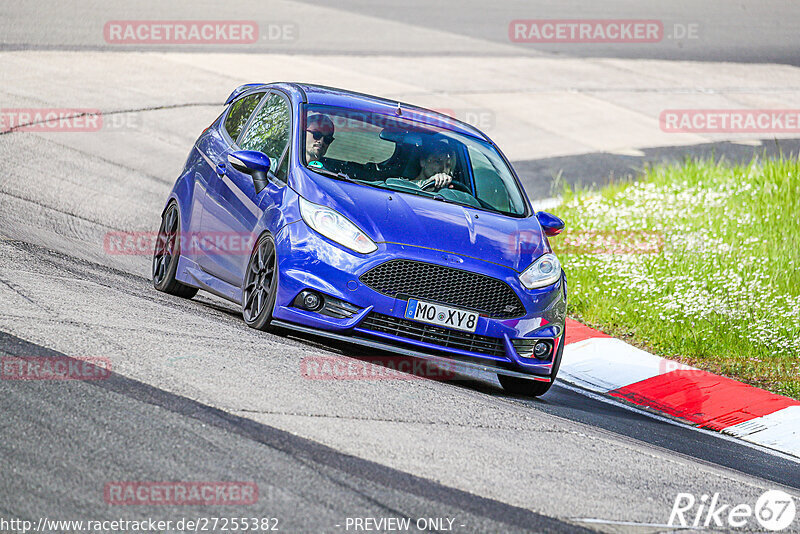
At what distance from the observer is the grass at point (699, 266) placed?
31.7 ft

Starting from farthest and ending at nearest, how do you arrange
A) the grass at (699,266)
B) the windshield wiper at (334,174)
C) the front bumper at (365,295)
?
the grass at (699,266) < the windshield wiper at (334,174) < the front bumper at (365,295)

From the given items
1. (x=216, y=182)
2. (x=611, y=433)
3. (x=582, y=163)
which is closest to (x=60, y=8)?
(x=582, y=163)

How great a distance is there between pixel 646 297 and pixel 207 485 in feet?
22.7

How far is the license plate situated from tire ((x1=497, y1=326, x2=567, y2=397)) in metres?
0.81

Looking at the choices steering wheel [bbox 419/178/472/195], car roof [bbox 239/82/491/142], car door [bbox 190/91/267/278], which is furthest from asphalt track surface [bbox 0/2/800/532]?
car roof [bbox 239/82/491/142]

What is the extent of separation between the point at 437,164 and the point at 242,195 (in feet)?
4.78

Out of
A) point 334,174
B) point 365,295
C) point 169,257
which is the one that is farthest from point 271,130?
point 365,295

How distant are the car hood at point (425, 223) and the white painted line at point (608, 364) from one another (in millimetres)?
1732

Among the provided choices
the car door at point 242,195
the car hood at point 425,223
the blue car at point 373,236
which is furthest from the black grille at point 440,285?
the car door at point 242,195

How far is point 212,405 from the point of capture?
17.6 ft

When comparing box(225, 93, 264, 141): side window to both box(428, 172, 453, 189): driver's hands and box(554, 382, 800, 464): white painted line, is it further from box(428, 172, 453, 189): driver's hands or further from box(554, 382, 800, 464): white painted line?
box(554, 382, 800, 464): white painted line

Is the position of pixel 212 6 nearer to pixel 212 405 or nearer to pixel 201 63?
pixel 201 63

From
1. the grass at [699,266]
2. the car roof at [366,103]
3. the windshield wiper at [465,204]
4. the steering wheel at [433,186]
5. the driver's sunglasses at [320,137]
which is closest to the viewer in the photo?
the windshield wiper at [465,204]

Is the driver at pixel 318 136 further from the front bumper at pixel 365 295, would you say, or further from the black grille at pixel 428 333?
the black grille at pixel 428 333
